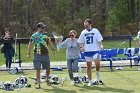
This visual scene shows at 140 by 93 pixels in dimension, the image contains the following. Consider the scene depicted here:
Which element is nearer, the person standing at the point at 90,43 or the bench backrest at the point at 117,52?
the person standing at the point at 90,43

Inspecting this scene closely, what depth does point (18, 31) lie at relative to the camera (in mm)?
43906

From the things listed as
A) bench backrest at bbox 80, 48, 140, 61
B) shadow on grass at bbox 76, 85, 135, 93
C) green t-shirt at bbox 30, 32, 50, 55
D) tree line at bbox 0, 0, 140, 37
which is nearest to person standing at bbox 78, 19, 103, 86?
shadow on grass at bbox 76, 85, 135, 93

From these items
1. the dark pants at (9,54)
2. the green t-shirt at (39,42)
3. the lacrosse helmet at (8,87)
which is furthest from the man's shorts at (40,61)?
the dark pants at (9,54)

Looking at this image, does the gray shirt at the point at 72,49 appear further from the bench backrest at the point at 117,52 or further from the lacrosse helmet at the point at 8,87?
the bench backrest at the point at 117,52

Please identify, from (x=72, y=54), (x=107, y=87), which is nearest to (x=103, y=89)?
(x=107, y=87)

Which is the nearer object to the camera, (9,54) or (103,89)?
(103,89)

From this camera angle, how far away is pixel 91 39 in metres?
14.0

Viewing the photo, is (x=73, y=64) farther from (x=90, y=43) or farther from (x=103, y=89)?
(x=103, y=89)

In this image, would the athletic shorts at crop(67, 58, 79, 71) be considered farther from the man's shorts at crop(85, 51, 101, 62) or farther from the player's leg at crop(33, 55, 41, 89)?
the player's leg at crop(33, 55, 41, 89)

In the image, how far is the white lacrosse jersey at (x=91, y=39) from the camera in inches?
552

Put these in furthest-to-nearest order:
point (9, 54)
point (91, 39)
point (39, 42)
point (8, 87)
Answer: point (9, 54) → point (91, 39) → point (39, 42) → point (8, 87)

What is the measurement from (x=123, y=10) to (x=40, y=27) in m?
33.8

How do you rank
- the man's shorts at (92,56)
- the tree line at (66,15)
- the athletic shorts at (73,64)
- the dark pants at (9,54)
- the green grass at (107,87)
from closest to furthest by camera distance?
the green grass at (107,87) → the man's shorts at (92,56) → the athletic shorts at (73,64) → the dark pants at (9,54) → the tree line at (66,15)

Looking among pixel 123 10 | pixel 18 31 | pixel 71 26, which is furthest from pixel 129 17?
pixel 18 31
